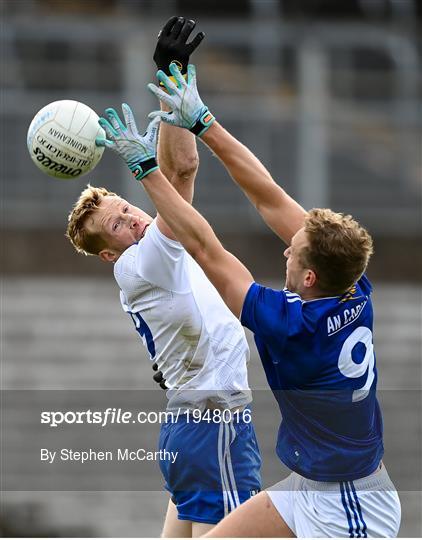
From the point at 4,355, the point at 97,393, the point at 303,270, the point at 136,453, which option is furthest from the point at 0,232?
the point at 303,270

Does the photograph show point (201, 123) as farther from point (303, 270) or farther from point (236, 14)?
point (236, 14)

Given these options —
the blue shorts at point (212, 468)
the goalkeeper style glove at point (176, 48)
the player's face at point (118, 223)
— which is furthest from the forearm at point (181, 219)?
the blue shorts at point (212, 468)

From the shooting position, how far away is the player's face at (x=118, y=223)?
5.54m

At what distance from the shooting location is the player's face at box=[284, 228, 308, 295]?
462 centimetres

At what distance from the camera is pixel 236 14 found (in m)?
16.5

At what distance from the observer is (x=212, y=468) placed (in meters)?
5.48

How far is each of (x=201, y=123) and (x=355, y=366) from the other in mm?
1269

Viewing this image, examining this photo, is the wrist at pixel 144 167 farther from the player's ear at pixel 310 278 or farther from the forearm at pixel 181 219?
the player's ear at pixel 310 278

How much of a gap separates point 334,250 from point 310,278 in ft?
0.60

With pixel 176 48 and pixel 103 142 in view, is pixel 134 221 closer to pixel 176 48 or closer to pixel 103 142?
pixel 103 142

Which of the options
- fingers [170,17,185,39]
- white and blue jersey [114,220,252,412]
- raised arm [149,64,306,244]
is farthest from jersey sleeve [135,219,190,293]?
fingers [170,17,185,39]

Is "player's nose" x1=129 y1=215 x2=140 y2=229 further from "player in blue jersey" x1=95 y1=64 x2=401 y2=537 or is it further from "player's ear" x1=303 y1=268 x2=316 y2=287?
"player's ear" x1=303 y1=268 x2=316 y2=287

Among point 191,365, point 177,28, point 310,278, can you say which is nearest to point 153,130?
point 177,28

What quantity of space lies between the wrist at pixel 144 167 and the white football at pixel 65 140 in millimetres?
685
